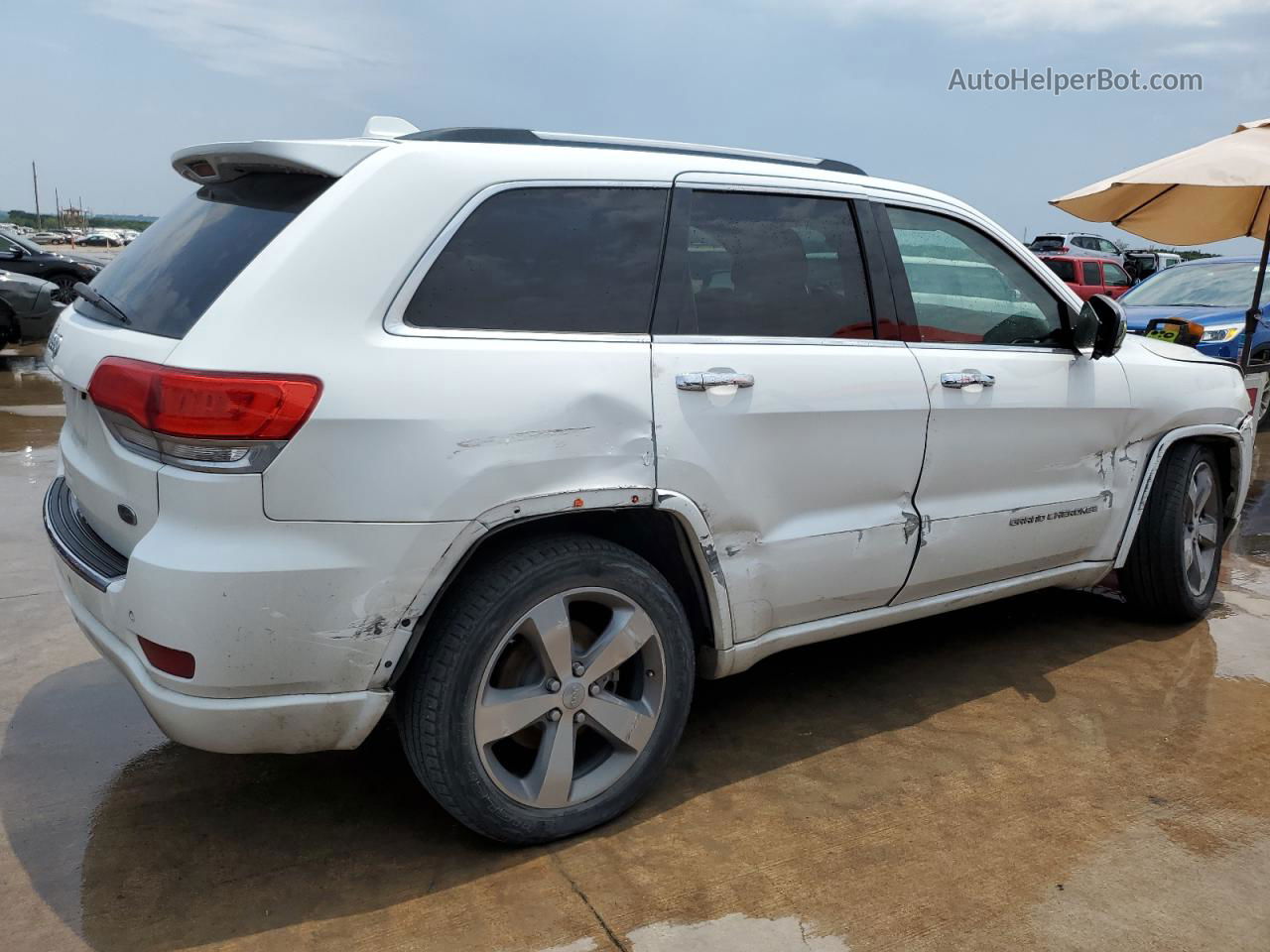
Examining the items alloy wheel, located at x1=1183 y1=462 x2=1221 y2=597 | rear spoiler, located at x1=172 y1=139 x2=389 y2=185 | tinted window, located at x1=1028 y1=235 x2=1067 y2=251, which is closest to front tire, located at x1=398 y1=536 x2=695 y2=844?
rear spoiler, located at x1=172 y1=139 x2=389 y2=185

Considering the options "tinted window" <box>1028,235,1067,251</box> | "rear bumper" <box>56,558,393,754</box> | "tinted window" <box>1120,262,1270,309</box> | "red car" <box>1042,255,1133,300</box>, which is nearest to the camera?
"rear bumper" <box>56,558,393,754</box>

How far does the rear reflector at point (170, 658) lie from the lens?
2375mm

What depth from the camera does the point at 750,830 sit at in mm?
2975

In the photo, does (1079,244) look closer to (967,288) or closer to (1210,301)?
(1210,301)

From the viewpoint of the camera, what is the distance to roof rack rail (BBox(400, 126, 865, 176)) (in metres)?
2.86

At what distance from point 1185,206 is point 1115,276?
15.9 meters

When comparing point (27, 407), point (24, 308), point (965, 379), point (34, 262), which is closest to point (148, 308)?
point (965, 379)

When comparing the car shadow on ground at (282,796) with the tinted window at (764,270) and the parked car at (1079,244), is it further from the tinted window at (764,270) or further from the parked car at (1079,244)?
the parked car at (1079,244)

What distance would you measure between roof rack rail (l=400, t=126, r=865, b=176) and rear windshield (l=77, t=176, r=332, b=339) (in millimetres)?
371

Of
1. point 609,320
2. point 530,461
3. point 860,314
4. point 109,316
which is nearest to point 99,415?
point 109,316

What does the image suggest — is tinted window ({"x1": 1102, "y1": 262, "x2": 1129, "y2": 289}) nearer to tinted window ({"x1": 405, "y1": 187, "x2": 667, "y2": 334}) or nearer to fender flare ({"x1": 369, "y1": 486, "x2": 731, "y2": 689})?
tinted window ({"x1": 405, "y1": 187, "x2": 667, "y2": 334})

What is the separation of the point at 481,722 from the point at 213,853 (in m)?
0.81

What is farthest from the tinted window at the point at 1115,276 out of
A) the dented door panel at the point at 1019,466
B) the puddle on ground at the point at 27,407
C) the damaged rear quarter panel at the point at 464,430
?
the damaged rear quarter panel at the point at 464,430

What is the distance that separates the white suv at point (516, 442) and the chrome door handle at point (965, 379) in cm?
2
